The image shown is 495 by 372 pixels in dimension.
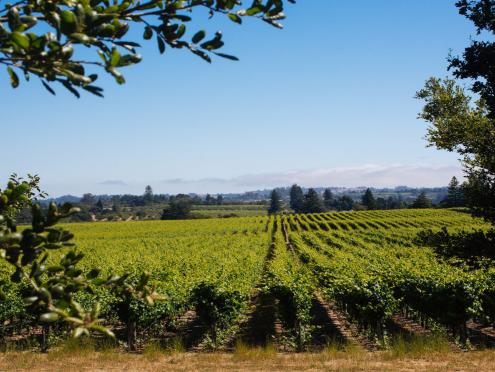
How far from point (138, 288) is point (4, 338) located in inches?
563

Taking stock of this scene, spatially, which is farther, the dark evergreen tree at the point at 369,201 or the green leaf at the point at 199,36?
the dark evergreen tree at the point at 369,201

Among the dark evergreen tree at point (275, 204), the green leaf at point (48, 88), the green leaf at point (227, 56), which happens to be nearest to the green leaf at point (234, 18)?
the green leaf at point (227, 56)

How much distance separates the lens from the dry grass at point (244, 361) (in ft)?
36.7

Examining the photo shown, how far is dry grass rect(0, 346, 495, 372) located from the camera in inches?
441

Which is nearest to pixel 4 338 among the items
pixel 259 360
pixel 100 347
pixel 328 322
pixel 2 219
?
pixel 100 347

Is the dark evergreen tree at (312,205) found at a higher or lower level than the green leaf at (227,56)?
lower

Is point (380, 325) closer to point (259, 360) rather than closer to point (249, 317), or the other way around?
point (259, 360)

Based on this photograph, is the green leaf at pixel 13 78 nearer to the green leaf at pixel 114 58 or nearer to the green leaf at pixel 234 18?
the green leaf at pixel 114 58

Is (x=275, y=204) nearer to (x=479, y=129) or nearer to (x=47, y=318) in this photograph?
(x=479, y=129)

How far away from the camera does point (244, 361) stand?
39.8 feet

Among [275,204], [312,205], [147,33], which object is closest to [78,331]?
[147,33]

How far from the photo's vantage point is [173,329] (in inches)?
656

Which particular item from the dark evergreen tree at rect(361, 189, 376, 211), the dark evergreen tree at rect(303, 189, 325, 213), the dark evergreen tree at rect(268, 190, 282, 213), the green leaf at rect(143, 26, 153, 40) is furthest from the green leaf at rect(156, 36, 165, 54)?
the dark evergreen tree at rect(268, 190, 282, 213)

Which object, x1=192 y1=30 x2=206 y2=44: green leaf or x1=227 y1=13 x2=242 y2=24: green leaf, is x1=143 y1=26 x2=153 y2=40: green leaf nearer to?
x1=192 y1=30 x2=206 y2=44: green leaf
